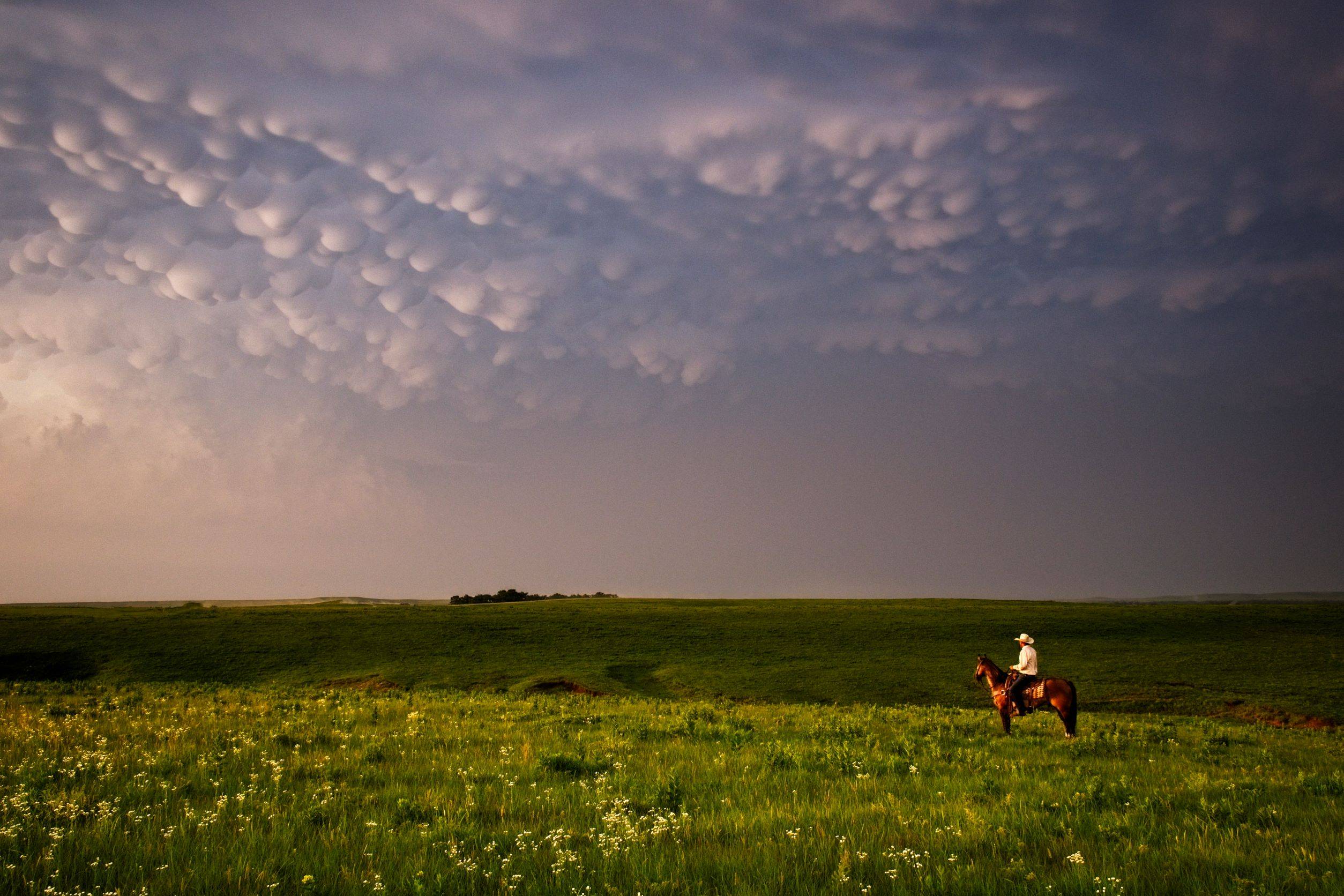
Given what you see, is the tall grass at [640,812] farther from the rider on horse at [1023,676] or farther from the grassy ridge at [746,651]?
the grassy ridge at [746,651]

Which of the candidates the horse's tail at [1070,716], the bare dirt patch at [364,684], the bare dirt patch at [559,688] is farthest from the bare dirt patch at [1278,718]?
the bare dirt patch at [364,684]

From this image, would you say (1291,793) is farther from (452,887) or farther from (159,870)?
(159,870)

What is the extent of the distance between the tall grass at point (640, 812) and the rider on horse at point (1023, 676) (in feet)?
3.85

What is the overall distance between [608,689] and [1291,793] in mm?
35386

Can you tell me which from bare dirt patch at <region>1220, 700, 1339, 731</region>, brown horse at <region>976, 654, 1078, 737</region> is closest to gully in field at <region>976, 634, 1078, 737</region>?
brown horse at <region>976, 654, 1078, 737</region>

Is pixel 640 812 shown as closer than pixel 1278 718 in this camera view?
Yes

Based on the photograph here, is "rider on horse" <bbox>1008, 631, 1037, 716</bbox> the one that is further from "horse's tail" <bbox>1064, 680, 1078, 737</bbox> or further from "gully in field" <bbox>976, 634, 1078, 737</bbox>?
"horse's tail" <bbox>1064, 680, 1078, 737</bbox>

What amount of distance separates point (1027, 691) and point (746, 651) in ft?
134

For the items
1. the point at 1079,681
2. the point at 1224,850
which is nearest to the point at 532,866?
the point at 1224,850

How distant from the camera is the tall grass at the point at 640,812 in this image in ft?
21.2

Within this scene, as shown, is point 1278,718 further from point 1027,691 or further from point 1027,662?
point 1027,662

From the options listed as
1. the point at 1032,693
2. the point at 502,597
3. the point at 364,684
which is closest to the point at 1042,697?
the point at 1032,693

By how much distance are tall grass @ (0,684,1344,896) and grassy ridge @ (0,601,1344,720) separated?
25510mm

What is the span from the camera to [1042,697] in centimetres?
1833
